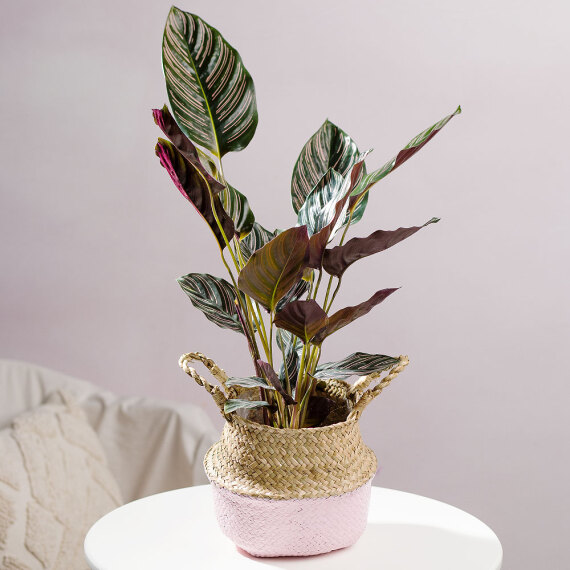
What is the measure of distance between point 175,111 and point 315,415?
0.46 m

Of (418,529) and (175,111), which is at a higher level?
(175,111)

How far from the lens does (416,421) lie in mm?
1948

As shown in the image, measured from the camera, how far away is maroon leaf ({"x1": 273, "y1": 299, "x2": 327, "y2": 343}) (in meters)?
0.86

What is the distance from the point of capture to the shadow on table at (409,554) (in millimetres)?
925

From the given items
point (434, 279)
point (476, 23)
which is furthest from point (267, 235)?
point (476, 23)

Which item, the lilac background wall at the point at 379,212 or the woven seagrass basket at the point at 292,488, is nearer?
the woven seagrass basket at the point at 292,488

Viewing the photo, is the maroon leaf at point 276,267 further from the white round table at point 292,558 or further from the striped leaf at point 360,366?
the white round table at point 292,558

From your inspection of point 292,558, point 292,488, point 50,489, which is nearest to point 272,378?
point 292,488

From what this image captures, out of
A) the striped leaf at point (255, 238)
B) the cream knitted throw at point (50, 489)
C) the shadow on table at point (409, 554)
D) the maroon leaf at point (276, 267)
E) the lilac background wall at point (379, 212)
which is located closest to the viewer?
the maroon leaf at point (276, 267)

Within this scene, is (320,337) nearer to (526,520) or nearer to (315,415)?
(315,415)

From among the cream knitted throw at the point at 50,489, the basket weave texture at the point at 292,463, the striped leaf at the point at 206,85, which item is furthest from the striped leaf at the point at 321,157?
the cream knitted throw at the point at 50,489

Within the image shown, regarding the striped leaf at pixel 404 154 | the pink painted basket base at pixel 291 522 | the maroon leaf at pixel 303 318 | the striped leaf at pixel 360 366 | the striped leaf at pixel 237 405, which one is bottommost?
the pink painted basket base at pixel 291 522

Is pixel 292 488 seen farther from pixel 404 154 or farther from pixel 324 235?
pixel 404 154

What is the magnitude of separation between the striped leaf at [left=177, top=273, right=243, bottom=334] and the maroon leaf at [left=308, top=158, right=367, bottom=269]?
152 millimetres
